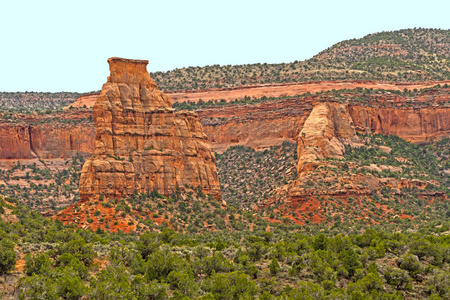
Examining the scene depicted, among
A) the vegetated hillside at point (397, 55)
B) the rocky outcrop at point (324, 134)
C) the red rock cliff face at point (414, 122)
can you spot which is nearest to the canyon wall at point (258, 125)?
the red rock cliff face at point (414, 122)

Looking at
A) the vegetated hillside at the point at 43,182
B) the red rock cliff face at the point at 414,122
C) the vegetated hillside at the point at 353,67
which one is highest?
the vegetated hillside at the point at 353,67

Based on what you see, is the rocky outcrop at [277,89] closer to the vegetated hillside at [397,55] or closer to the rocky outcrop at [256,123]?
the vegetated hillside at [397,55]

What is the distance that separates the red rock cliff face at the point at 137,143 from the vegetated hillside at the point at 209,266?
36.8 feet

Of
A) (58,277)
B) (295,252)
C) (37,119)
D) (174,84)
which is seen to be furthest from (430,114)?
(58,277)

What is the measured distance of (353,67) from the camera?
516ft

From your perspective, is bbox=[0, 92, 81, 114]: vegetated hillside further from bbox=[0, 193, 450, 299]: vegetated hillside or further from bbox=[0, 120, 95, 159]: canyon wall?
bbox=[0, 193, 450, 299]: vegetated hillside

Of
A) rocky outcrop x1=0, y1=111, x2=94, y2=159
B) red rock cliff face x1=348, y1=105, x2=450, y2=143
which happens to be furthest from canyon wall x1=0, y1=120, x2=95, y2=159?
red rock cliff face x1=348, y1=105, x2=450, y2=143

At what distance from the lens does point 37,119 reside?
140125 mm

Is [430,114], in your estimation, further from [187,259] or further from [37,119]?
[187,259]

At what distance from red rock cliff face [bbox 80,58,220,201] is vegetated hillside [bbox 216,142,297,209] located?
19.2 metres

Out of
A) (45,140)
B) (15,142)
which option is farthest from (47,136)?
(15,142)

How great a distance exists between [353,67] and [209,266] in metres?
91.8

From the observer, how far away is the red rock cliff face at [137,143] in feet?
317

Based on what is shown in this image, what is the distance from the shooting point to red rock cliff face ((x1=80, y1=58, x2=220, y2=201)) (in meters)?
96.6
